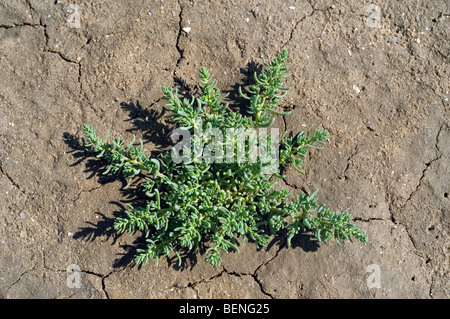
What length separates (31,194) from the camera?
12.3ft

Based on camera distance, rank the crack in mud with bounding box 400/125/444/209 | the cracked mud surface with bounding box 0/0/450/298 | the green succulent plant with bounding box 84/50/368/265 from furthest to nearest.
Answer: the crack in mud with bounding box 400/125/444/209 → the cracked mud surface with bounding box 0/0/450/298 → the green succulent plant with bounding box 84/50/368/265

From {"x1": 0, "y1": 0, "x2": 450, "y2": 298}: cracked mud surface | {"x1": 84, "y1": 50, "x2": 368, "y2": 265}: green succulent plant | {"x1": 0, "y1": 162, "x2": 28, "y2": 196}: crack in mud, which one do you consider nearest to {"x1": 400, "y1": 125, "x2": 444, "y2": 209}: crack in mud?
{"x1": 0, "y1": 0, "x2": 450, "y2": 298}: cracked mud surface

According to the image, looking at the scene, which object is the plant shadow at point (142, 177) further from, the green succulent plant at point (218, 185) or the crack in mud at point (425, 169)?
the crack in mud at point (425, 169)

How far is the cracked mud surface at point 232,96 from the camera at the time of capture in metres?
3.67

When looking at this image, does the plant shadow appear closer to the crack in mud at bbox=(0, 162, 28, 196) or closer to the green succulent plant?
the green succulent plant

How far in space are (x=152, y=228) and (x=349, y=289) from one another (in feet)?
5.92

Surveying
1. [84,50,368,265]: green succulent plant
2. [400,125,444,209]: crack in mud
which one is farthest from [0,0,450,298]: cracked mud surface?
[84,50,368,265]: green succulent plant

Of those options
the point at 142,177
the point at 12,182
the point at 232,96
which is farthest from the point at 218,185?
the point at 12,182

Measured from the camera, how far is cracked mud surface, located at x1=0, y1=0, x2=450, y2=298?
3674mm

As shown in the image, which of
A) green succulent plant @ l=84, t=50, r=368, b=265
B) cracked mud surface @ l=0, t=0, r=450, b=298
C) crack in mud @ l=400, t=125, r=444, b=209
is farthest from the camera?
crack in mud @ l=400, t=125, r=444, b=209

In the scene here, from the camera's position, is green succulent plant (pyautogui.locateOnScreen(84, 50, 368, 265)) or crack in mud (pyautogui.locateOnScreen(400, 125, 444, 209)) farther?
crack in mud (pyautogui.locateOnScreen(400, 125, 444, 209))

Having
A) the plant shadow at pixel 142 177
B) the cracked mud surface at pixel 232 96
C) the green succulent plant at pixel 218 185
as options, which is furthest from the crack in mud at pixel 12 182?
the green succulent plant at pixel 218 185

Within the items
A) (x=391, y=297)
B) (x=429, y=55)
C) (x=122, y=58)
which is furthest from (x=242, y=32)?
(x=391, y=297)

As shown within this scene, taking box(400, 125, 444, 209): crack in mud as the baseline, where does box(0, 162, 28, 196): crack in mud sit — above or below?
below
